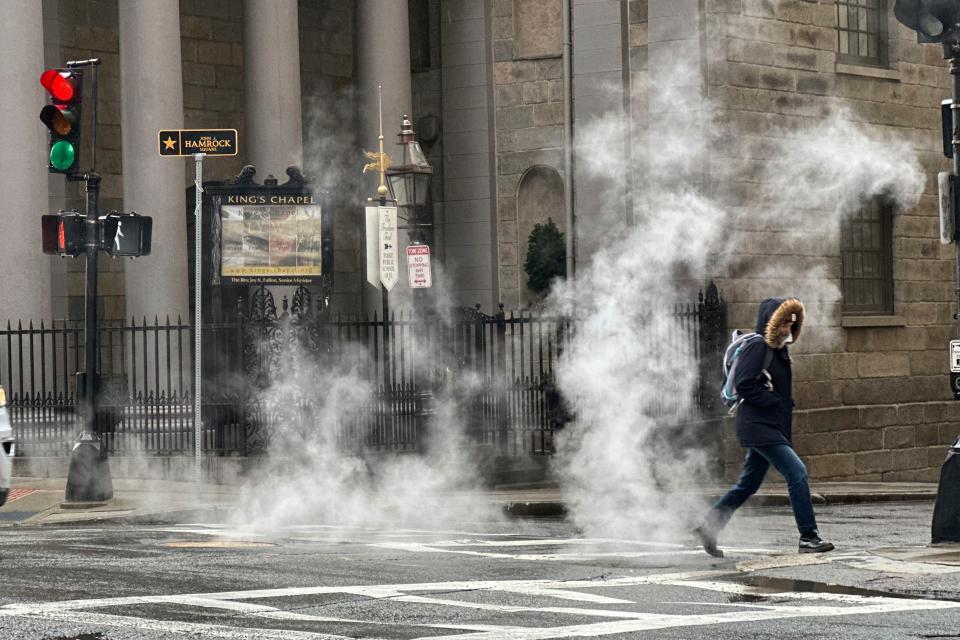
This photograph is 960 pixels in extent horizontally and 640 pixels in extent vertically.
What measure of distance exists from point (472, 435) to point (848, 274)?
6787 millimetres

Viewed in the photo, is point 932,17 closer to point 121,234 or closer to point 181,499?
point 121,234

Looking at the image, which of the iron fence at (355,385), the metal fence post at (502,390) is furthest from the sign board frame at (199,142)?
the metal fence post at (502,390)

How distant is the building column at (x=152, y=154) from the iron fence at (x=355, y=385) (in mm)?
2172

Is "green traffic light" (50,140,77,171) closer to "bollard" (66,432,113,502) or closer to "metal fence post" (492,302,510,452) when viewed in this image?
"bollard" (66,432,113,502)

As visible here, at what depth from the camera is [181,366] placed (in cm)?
1988

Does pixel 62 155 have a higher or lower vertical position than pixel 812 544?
higher

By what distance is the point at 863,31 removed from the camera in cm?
2369

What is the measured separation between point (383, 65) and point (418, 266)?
491 cm

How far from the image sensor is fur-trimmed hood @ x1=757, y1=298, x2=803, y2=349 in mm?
11461

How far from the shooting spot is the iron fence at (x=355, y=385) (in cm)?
1959

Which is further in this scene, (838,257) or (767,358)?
(838,257)

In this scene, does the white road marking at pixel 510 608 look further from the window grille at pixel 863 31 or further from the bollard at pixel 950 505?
the window grille at pixel 863 31

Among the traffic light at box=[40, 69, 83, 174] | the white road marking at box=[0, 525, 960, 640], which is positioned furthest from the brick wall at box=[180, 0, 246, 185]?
the white road marking at box=[0, 525, 960, 640]

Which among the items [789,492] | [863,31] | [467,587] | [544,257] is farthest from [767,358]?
[544,257]
